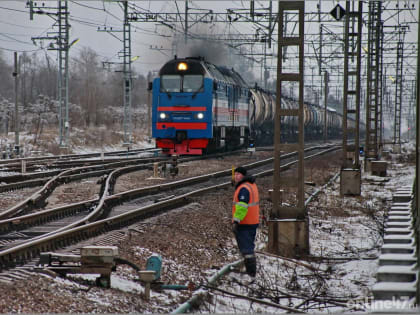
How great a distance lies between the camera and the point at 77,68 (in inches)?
4808

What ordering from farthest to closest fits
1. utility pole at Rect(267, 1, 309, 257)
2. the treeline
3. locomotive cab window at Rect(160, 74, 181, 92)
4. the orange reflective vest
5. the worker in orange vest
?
the treeline
locomotive cab window at Rect(160, 74, 181, 92)
utility pole at Rect(267, 1, 309, 257)
the orange reflective vest
the worker in orange vest

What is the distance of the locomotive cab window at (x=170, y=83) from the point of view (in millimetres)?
25266

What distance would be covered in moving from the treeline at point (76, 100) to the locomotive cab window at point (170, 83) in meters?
19.7

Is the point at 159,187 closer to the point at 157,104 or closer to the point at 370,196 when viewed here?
the point at 370,196

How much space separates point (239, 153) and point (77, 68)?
314 feet

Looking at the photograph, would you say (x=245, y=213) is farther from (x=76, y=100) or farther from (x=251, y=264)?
(x=76, y=100)

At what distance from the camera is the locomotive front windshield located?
25.1 m

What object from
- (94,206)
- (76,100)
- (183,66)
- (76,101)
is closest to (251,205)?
(94,206)

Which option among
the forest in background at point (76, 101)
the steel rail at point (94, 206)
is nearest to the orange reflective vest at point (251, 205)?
the steel rail at point (94, 206)

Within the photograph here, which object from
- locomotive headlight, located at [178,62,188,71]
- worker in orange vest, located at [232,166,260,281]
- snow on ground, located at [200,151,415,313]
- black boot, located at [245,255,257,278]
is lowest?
A: snow on ground, located at [200,151,415,313]

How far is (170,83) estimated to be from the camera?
25.3 m

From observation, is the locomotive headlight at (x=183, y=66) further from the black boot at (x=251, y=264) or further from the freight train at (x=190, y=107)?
the black boot at (x=251, y=264)

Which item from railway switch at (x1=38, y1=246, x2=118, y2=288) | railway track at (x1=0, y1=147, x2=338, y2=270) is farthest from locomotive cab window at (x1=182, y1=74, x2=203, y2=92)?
railway switch at (x1=38, y1=246, x2=118, y2=288)

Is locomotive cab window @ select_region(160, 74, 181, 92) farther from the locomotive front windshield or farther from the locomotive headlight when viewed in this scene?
the locomotive headlight
